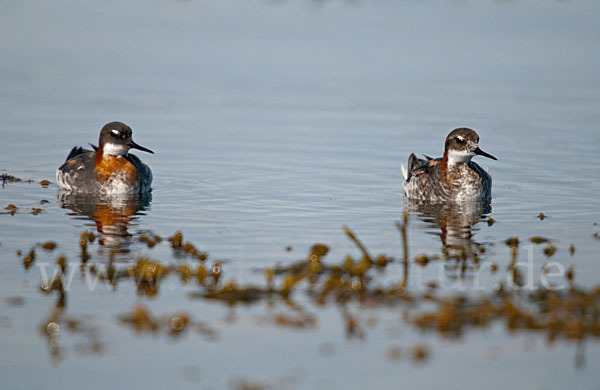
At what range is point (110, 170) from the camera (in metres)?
16.8

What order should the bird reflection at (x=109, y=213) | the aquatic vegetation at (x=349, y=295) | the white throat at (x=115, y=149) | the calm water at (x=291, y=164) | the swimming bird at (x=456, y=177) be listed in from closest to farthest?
1. the calm water at (x=291, y=164)
2. the aquatic vegetation at (x=349, y=295)
3. the bird reflection at (x=109, y=213)
4. the swimming bird at (x=456, y=177)
5. the white throat at (x=115, y=149)

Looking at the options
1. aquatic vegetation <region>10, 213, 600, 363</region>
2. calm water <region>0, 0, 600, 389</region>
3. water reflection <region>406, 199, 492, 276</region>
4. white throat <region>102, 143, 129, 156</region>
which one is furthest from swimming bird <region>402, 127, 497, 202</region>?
white throat <region>102, 143, 129, 156</region>

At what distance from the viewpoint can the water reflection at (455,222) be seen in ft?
41.7

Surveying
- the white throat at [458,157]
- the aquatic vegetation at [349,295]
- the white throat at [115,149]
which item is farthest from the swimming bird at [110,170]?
the white throat at [458,157]

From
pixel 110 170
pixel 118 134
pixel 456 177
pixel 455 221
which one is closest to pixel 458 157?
pixel 456 177

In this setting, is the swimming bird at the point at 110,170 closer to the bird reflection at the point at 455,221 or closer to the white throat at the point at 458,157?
the bird reflection at the point at 455,221

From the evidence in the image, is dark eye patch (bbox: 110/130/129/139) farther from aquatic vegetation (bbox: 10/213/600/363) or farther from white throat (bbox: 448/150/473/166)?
white throat (bbox: 448/150/473/166)

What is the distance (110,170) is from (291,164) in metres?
4.31

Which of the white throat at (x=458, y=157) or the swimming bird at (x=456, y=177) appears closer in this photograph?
the swimming bird at (x=456, y=177)

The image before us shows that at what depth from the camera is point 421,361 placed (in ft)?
28.1

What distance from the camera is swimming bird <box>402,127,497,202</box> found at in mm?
16500

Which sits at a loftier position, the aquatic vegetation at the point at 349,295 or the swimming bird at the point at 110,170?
the swimming bird at the point at 110,170

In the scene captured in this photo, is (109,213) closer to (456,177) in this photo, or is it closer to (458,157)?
(456,177)

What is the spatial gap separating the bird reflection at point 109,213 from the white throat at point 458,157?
5.83 m
